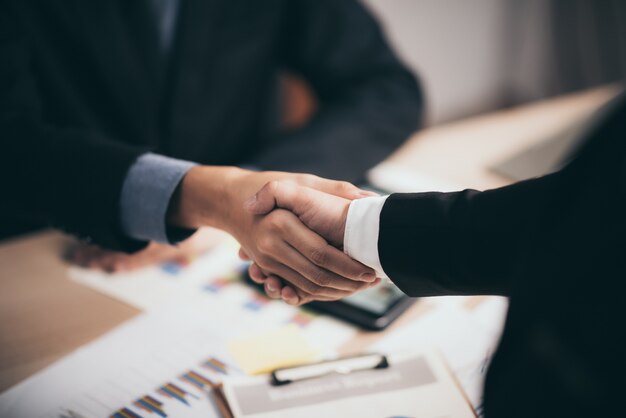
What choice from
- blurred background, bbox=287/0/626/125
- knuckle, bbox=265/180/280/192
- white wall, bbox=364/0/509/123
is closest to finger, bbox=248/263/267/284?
knuckle, bbox=265/180/280/192

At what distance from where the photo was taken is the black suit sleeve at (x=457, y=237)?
60 cm

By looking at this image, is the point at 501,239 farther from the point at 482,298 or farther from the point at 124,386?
the point at 124,386

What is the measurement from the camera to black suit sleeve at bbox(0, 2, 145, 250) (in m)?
0.80

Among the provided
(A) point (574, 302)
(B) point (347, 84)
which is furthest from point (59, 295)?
(B) point (347, 84)

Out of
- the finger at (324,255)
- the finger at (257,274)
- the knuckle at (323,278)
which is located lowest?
the finger at (257,274)

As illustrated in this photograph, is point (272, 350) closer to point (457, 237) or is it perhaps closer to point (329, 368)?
point (329, 368)

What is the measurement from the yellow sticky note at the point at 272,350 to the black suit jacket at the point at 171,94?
0.25 meters

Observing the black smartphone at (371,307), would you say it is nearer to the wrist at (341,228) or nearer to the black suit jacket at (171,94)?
the wrist at (341,228)

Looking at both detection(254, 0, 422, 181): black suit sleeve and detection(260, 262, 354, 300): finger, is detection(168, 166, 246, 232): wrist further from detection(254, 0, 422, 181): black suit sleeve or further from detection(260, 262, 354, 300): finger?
detection(254, 0, 422, 181): black suit sleeve

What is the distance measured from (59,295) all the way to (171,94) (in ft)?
1.59

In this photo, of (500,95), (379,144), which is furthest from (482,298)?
(500,95)

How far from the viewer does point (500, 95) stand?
250cm

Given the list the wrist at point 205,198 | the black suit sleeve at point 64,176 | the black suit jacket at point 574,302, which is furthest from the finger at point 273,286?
the black suit jacket at point 574,302

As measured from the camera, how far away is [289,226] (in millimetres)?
743
